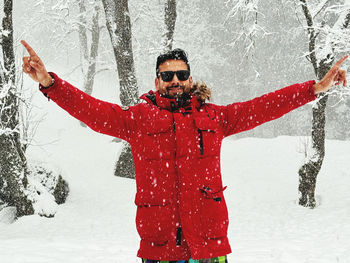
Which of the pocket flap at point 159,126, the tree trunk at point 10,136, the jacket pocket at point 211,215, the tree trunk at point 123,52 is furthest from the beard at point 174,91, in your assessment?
the tree trunk at point 123,52

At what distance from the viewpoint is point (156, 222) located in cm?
239

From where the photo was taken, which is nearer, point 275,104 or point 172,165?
point 172,165

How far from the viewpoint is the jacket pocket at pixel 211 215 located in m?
2.41

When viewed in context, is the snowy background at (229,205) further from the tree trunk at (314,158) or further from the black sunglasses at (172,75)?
the black sunglasses at (172,75)

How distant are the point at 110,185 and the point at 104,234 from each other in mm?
3133

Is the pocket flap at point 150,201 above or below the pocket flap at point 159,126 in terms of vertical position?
below

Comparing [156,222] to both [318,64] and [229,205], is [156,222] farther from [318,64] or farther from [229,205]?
[229,205]

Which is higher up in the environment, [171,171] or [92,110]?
[92,110]

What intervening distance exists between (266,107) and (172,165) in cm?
79

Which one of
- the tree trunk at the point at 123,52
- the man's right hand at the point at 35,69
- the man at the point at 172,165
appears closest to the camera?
the man's right hand at the point at 35,69

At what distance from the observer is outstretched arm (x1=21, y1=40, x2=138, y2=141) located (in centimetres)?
220

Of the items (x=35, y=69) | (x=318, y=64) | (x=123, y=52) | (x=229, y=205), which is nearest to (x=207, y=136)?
(x=35, y=69)

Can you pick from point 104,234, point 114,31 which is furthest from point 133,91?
point 104,234

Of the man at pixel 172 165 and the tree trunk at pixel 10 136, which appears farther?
the tree trunk at pixel 10 136
